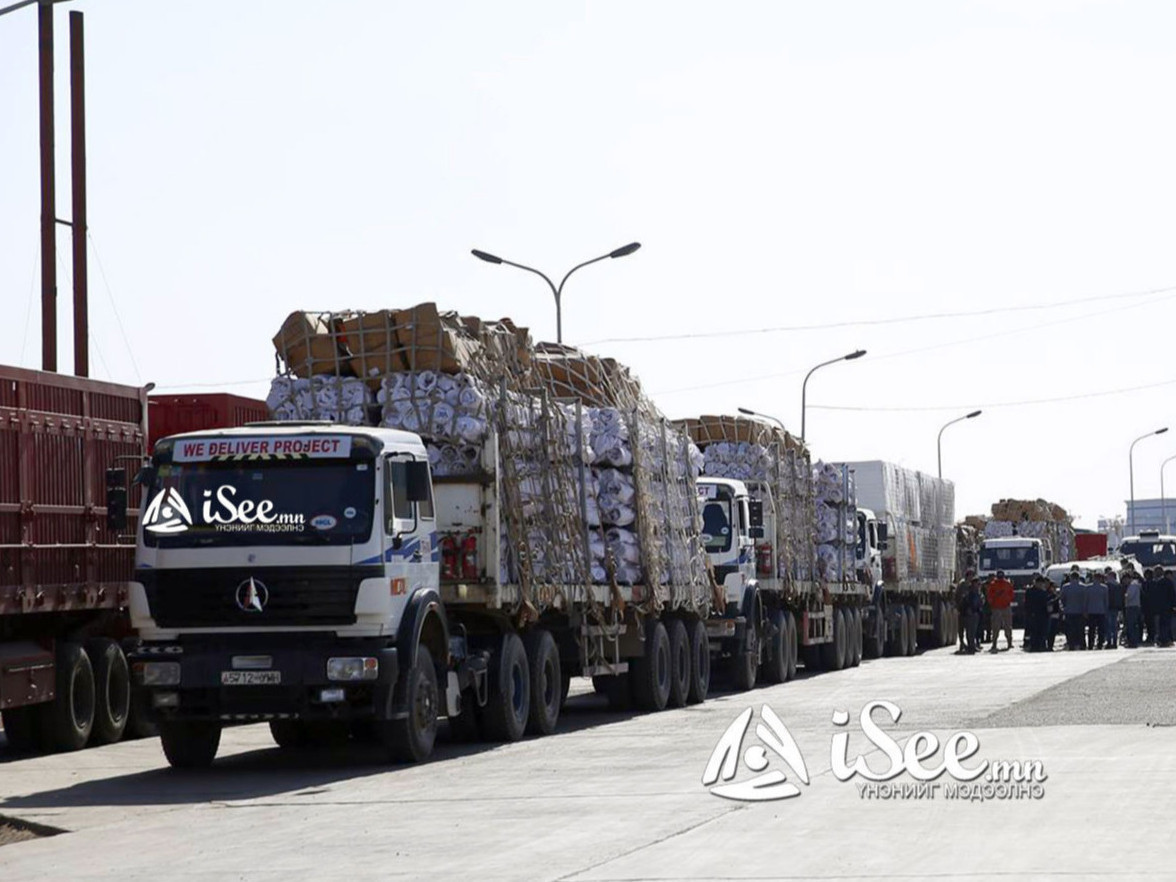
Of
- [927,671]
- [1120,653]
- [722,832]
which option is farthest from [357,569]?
[1120,653]

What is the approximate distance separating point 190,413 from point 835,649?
1482cm

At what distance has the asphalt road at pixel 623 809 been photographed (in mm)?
11477

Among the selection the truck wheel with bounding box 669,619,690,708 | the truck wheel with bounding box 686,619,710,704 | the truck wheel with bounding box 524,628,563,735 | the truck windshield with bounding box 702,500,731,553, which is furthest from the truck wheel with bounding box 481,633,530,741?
the truck windshield with bounding box 702,500,731,553

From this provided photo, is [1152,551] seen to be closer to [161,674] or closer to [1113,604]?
[1113,604]

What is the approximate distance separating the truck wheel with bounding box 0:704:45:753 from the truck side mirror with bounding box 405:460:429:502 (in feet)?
16.4

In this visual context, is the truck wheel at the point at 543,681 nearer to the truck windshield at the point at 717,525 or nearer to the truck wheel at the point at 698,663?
the truck wheel at the point at 698,663

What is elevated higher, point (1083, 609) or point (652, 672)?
point (1083, 609)

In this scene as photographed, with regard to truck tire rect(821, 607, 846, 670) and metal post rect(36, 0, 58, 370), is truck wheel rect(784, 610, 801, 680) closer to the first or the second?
truck tire rect(821, 607, 846, 670)

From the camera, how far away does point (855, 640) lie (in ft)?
129

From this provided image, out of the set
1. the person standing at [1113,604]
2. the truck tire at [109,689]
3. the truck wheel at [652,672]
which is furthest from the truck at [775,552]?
the truck tire at [109,689]

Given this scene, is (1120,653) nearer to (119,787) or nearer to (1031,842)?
(119,787)

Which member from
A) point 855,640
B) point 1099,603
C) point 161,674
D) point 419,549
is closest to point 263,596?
point 161,674

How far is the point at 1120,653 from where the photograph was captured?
3997cm

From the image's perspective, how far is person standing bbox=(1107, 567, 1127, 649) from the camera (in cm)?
4438
